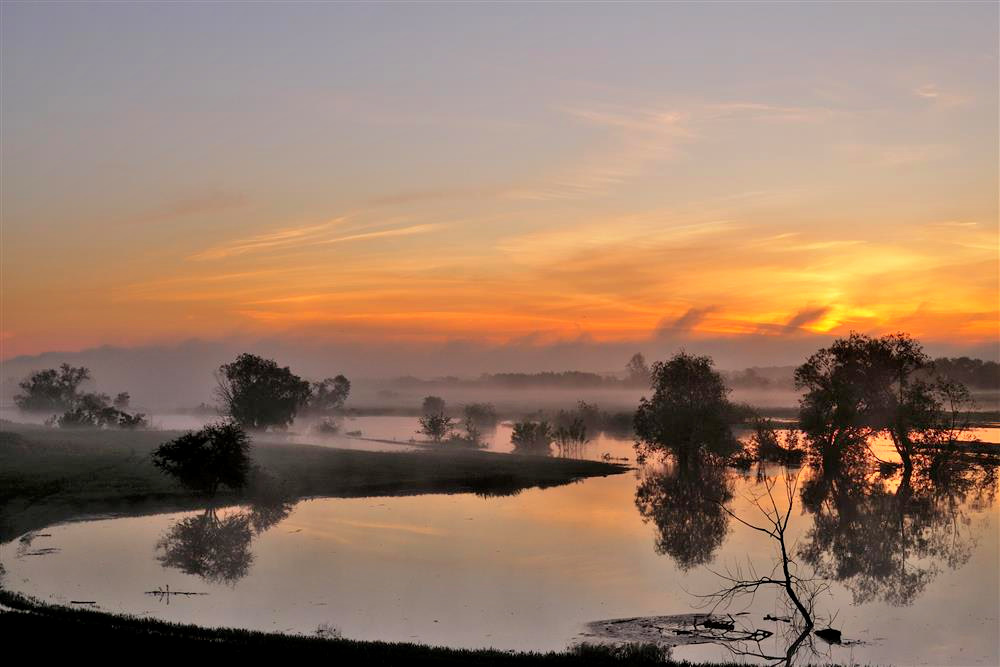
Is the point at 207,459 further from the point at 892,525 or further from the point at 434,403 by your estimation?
the point at 434,403

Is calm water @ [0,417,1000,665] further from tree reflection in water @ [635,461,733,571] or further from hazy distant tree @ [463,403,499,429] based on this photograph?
hazy distant tree @ [463,403,499,429]

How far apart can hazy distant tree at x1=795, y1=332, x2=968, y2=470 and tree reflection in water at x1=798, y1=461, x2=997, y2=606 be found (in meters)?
3.77

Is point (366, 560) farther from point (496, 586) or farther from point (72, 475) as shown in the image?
point (72, 475)

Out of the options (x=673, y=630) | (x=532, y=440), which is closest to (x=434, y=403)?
(x=532, y=440)

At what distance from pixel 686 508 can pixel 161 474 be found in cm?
3692

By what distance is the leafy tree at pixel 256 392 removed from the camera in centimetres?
9919

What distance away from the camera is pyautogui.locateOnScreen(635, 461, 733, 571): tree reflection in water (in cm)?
4056

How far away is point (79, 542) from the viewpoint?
38.8 m

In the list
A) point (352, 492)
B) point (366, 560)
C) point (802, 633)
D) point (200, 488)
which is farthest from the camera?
point (352, 492)

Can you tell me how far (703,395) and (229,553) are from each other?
5453cm

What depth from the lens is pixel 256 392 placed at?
9938cm

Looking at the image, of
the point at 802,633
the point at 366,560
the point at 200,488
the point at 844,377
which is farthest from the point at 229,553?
the point at 844,377

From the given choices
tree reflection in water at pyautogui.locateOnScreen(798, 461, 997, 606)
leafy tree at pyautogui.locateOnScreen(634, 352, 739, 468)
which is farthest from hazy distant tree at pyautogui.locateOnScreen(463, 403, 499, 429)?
tree reflection in water at pyautogui.locateOnScreen(798, 461, 997, 606)

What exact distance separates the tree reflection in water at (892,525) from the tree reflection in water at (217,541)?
2484cm
